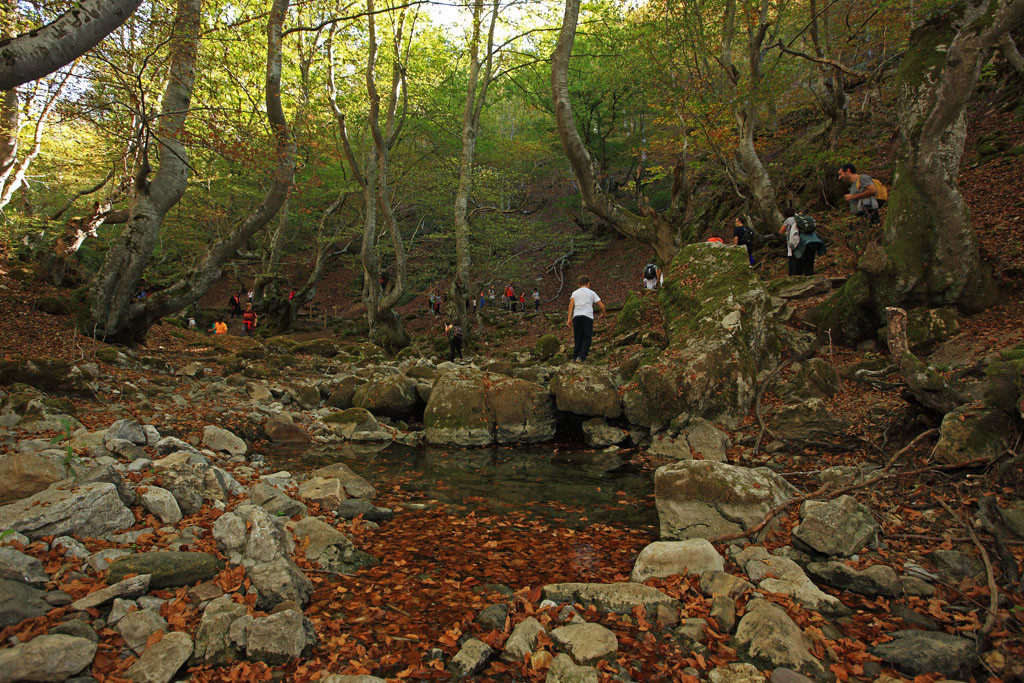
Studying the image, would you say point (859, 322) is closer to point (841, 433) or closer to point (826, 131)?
point (841, 433)

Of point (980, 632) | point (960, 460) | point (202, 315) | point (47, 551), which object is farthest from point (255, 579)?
point (202, 315)

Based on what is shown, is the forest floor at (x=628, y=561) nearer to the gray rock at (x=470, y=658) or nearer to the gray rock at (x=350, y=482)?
the gray rock at (x=470, y=658)

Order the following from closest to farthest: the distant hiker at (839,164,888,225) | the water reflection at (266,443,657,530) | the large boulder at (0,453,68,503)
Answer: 1. the large boulder at (0,453,68,503)
2. the water reflection at (266,443,657,530)
3. the distant hiker at (839,164,888,225)

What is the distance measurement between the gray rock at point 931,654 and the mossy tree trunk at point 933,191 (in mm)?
6360

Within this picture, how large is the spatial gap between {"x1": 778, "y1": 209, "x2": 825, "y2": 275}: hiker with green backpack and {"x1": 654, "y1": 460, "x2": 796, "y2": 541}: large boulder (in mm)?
7530

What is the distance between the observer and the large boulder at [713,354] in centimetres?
731

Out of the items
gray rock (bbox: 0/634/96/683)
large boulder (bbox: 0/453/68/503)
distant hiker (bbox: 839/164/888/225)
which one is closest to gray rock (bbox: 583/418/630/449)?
large boulder (bbox: 0/453/68/503)

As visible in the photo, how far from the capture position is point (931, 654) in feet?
8.57

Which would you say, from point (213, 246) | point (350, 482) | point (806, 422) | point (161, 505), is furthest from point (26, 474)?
point (213, 246)

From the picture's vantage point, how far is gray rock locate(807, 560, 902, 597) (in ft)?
10.8

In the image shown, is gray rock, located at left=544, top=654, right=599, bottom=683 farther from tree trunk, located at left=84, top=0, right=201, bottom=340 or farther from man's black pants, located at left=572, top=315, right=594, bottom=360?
tree trunk, located at left=84, top=0, right=201, bottom=340

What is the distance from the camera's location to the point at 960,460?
13.4ft

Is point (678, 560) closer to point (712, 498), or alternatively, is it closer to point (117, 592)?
point (712, 498)

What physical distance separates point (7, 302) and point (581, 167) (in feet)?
38.7
